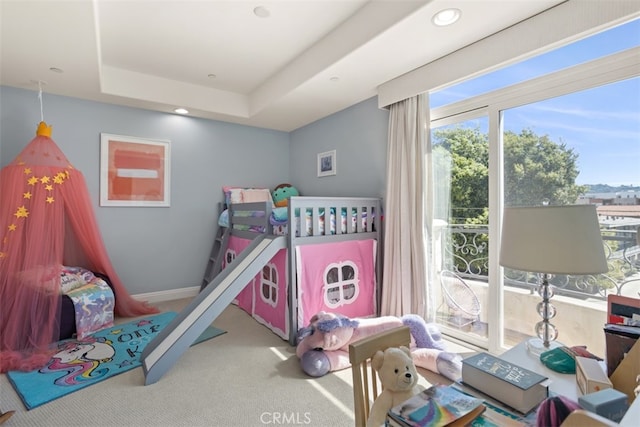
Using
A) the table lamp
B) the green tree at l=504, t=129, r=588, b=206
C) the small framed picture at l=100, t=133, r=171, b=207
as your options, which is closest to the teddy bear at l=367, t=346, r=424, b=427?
the table lamp

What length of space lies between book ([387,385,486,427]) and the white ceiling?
202 cm

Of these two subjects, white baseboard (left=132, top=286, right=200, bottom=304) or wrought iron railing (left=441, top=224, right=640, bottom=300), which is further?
white baseboard (left=132, top=286, right=200, bottom=304)

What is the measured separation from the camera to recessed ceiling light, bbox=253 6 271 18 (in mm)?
2264

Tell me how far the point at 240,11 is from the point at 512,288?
290cm

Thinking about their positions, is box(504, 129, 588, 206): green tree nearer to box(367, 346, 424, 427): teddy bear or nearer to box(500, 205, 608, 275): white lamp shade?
box(500, 205, 608, 275): white lamp shade

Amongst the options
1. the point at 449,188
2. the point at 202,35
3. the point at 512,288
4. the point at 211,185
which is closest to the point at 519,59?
the point at 449,188

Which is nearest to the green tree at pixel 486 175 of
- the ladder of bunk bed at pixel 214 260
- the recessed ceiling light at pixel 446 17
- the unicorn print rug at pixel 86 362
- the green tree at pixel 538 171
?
the green tree at pixel 538 171

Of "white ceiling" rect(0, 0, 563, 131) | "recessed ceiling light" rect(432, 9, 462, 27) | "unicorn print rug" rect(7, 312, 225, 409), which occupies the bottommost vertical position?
"unicorn print rug" rect(7, 312, 225, 409)

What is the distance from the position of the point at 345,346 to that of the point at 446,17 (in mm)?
2354

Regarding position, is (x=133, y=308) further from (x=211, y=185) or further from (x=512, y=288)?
(x=512, y=288)

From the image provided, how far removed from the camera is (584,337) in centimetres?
203

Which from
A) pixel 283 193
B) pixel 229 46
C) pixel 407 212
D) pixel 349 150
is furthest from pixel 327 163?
pixel 229 46

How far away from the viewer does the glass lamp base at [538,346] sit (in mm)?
1306

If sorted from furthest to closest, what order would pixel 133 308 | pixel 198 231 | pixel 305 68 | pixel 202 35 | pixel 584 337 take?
pixel 198 231
pixel 133 308
pixel 305 68
pixel 202 35
pixel 584 337
